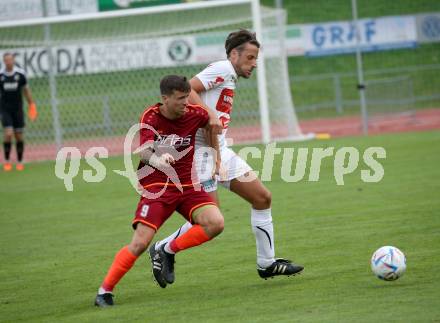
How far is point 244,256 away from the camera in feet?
28.9

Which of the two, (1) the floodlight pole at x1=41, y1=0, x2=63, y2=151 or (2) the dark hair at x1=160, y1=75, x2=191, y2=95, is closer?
(2) the dark hair at x1=160, y1=75, x2=191, y2=95

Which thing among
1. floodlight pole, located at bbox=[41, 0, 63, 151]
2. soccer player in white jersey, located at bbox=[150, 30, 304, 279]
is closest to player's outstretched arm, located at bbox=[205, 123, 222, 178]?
soccer player in white jersey, located at bbox=[150, 30, 304, 279]

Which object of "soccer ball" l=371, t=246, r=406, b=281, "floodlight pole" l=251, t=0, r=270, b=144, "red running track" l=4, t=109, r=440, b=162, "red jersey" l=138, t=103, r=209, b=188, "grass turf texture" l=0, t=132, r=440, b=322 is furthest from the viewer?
"red running track" l=4, t=109, r=440, b=162

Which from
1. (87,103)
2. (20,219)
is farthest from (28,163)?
(20,219)

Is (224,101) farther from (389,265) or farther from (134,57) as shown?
(134,57)

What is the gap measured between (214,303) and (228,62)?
2248 mm

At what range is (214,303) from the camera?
686 cm

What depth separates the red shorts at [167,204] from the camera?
7078 mm

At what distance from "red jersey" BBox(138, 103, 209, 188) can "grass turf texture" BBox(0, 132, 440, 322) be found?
958 mm

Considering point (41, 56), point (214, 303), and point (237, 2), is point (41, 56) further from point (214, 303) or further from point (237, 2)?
point (214, 303)

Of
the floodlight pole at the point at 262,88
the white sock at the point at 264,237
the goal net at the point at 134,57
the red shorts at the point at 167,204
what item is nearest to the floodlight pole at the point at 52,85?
the goal net at the point at 134,57

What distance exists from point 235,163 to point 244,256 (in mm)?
1347

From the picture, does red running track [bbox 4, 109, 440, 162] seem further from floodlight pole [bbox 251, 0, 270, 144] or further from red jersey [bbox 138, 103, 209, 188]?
red jersey [bbox 138, 103, 209, 188]

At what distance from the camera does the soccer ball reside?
6.94m
